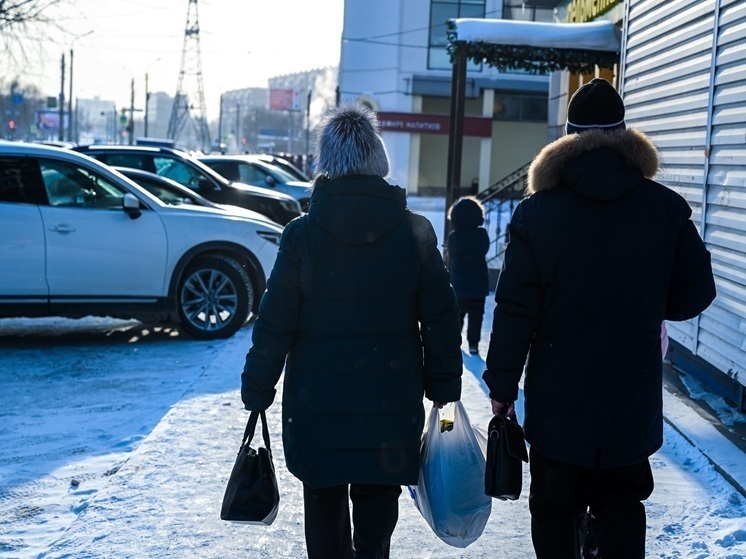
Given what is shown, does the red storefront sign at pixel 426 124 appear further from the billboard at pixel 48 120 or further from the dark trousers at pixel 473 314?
the billboard at pixel 48 120

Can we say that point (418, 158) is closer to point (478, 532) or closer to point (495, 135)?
point (495, 135)

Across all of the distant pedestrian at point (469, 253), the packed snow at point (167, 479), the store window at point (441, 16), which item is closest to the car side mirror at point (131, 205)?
the packed snow at point (167, 479)

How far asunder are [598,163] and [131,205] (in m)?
6.14

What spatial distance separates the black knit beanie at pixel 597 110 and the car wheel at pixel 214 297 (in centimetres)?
606

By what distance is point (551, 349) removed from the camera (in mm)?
3014

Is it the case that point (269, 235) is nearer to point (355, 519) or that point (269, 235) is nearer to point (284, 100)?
point (355, 519)

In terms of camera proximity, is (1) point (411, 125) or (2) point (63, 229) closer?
(2) point (63, 229)

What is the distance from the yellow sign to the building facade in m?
27.1

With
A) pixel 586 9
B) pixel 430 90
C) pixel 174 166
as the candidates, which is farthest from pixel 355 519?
pixel 430 90

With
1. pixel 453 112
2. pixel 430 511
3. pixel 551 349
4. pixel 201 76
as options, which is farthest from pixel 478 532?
pixel 201 76

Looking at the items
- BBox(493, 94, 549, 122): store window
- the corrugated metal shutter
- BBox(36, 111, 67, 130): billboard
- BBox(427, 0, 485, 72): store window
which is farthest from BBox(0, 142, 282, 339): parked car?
BBox(36, 111, 67, 130): billboard

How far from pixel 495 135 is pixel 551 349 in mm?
42294

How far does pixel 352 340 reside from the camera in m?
3.09

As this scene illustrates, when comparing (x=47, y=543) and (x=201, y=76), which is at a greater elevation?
(x=201, y=76)
